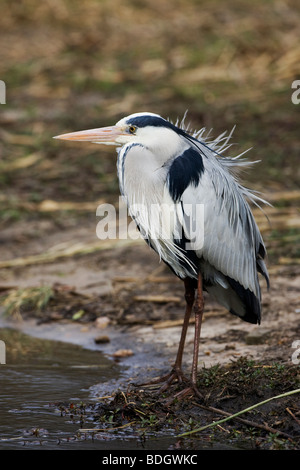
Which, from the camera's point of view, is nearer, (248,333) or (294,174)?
(248,333)

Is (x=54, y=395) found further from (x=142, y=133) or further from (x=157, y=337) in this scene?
(x=142, y=133)

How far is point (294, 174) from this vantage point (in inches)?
373

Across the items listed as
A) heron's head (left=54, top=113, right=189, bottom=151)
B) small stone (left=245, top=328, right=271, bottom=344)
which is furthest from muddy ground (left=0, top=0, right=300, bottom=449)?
heron's head (left=54, top=113, right=189, bottom=151)

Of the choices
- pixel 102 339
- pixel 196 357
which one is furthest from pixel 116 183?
pixel 196 357

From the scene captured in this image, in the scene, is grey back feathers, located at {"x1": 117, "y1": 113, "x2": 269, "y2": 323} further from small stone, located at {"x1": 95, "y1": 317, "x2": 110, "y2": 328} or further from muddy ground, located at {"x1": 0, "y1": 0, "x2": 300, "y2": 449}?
small stone, located at {"x1": 95, "y1": 317, "x2": 110, "y2": 328}

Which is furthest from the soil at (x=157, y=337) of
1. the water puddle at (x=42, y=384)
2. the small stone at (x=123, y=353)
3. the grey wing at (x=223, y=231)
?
the grey wing at (x=223, y=231)

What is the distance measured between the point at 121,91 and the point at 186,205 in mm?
7551

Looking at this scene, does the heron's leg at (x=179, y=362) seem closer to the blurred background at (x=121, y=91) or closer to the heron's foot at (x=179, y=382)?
the heron's foot at (x=179, y=382)

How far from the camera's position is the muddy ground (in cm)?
479

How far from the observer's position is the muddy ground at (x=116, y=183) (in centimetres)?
479

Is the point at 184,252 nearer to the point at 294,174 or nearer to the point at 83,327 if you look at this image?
the point at 83,327

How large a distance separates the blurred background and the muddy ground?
3 cm
